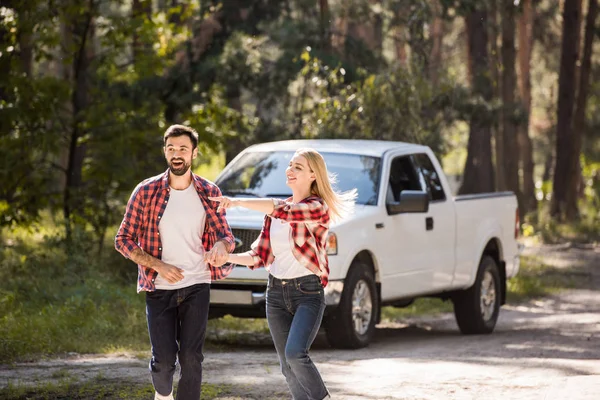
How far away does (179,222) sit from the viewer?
6.54 m

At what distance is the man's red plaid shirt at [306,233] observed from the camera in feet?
21.7

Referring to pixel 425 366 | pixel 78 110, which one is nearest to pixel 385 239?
pixel 425 366

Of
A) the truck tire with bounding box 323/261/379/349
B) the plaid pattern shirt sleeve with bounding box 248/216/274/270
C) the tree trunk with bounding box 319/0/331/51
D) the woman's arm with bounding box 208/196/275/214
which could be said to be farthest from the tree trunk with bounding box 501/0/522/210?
the woman's arm with bounding box 208/196/275/214

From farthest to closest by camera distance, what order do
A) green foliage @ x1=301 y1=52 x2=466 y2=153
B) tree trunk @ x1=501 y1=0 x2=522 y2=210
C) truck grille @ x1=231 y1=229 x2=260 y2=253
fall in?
tree trunk @ x1=501 y1=0 x2=522 y2=210 < green foliage @ x1=301 y1=52 x2=466 y2=153 < truck grille @ x1=231 y1=229 x2=260 y2=253

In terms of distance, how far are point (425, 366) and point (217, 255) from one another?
4189 mm

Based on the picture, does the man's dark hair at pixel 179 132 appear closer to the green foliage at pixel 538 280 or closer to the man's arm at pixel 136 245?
the man's arm at pixel 136 245

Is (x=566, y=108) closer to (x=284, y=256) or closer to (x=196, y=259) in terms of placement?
(x=284, y=256)

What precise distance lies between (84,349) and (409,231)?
3.54 metres

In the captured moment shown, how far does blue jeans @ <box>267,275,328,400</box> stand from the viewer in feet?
A: 21.5

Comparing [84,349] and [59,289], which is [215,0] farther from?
A: [84,349]

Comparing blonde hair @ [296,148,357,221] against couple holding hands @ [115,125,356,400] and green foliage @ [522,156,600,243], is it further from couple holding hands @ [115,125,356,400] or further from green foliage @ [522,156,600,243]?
green foliage @ [522,156,600,243]

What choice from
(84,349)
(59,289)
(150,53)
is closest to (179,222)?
(84,349)

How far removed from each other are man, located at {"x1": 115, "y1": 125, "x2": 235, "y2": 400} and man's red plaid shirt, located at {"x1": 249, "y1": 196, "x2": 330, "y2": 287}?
0.33 meters

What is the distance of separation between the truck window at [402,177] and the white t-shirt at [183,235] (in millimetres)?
5677
